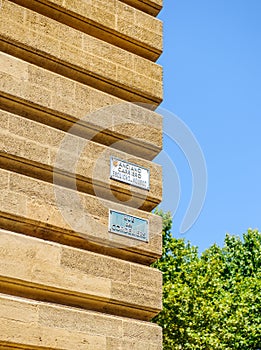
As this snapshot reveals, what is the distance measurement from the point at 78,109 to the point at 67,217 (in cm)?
115

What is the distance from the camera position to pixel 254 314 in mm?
30391

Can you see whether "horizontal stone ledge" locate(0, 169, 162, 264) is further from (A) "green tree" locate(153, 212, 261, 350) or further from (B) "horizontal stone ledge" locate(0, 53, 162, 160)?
(A) "green tree" locate(153, 212, 261, 350)

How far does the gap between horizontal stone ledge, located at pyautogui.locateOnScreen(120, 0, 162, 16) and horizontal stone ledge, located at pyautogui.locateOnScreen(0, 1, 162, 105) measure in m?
0.72

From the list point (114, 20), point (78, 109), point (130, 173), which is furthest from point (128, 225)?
point (114, 20)

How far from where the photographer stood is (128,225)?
6.75m

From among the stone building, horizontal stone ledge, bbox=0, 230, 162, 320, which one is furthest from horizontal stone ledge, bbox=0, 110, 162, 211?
horizontal stone ledge, bbox=0, 230, 162, 320

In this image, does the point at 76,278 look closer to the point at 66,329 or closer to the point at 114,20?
the point at 66,329

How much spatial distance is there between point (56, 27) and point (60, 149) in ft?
4.30

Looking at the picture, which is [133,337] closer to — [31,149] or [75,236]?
[75,236]

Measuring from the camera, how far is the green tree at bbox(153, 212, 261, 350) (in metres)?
25.4

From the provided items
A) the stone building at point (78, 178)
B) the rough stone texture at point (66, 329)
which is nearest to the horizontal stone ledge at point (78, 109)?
the stone building at point (78, 178)

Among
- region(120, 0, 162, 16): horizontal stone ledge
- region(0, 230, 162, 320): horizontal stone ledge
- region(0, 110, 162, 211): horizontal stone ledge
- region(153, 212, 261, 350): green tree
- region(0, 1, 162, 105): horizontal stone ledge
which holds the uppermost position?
region(153, 212, 261, 350): green tree

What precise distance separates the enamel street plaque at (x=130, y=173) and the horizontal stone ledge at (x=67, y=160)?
0.04m

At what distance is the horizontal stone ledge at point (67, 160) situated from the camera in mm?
6090
